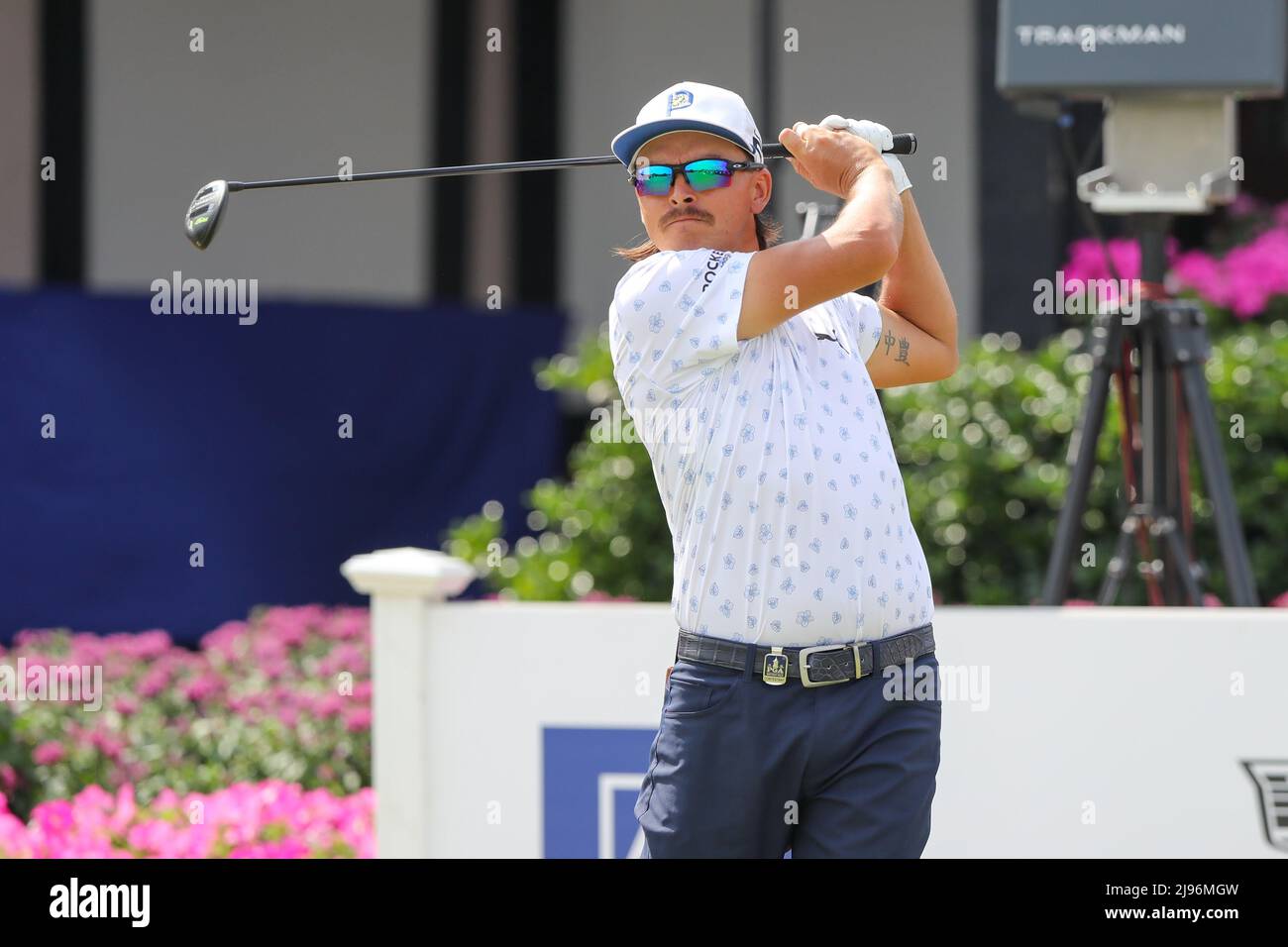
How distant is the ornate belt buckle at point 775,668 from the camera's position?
8.68 feet

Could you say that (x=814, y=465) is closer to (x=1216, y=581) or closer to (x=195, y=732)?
(x=195, y=732)

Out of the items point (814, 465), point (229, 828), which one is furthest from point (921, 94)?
point (814, 465)

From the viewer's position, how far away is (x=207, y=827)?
3988 millimetres

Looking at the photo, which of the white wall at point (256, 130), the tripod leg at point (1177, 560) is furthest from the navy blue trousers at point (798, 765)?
the white wall at point (256, 130)

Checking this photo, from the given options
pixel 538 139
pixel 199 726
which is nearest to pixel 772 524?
pixel 199 726

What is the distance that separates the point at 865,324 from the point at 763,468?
40 cm

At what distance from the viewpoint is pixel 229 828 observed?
13.1 ft

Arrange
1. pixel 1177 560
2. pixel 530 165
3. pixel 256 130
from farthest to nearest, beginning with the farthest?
1. pixel 256 130
2. pixel 1177 560
3. pixel 530 165

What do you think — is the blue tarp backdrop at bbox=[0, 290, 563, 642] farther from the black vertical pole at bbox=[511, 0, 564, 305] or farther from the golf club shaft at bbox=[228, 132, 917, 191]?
the golf club shaft at bbox=[228, 132, 917, 191]

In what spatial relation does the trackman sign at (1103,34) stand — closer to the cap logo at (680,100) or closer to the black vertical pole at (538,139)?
the cap logo at (680,100)

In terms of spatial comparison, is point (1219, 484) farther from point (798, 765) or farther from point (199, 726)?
point (199, 726)

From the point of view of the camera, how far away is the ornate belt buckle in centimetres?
265

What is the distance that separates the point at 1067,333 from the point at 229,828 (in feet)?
11.1

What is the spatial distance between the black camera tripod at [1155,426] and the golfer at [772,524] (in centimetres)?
180
